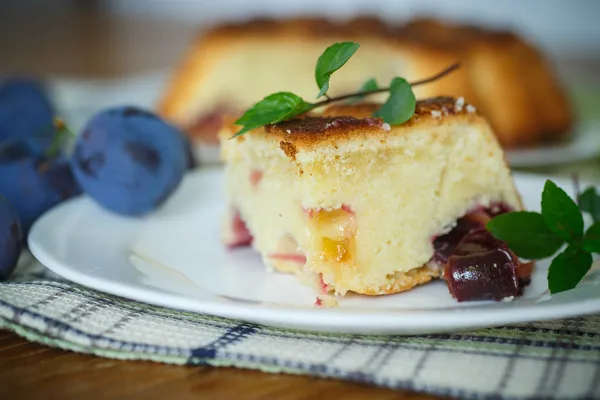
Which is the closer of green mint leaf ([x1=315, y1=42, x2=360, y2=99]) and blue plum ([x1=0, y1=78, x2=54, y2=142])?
green mint leaf ([x1=315, y1=42, x2=360, y2=99])

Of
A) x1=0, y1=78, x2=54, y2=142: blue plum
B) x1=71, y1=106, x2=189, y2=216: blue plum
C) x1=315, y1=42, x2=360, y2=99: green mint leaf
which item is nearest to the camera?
x1=315, y1=42, x2=360, y2=99: green mint leaf

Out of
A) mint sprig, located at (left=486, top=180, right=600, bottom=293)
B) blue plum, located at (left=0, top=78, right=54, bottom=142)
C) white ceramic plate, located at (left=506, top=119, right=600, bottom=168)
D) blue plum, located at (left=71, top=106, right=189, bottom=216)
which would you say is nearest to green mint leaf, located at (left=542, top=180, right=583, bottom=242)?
mint sprig, located at (left=486, top=180, right=600, bottom=293)

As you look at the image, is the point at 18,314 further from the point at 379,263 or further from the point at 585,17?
the point at 585,17

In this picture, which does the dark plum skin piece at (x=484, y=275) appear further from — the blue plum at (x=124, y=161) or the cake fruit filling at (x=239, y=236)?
the blue plum at (x=124, y=161)

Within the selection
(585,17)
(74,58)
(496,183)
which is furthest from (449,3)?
(496,183)

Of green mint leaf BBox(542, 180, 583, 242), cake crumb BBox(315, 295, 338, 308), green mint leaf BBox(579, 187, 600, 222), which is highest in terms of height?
green mint leaf BBox(542, 180, 583, 242)

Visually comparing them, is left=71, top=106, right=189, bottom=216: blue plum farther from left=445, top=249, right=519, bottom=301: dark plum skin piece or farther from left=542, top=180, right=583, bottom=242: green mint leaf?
left=542, top=180, right=583, bottom=242: green mint leaf
